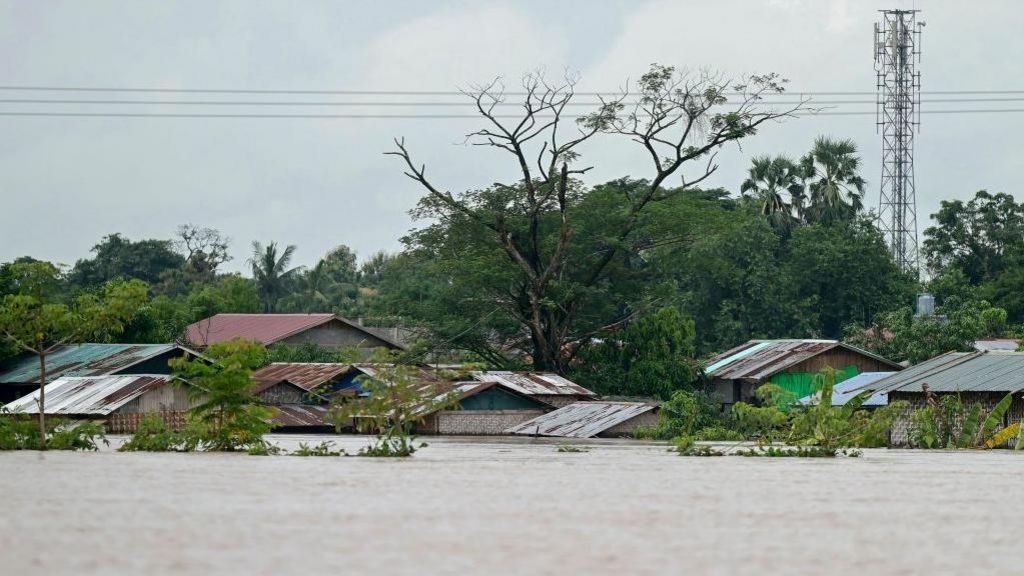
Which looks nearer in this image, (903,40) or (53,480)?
(53,480)

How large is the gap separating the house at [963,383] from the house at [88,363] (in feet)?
73.6

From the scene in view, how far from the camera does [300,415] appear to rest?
48000mm

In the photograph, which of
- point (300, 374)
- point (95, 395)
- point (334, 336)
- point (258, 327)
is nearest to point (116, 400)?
point (95, 395)

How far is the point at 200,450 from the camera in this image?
26.8 m

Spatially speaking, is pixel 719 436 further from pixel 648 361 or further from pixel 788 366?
pixel 788 366

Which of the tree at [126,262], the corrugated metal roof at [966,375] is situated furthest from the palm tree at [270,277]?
the corrugated metal roof at [966,375]

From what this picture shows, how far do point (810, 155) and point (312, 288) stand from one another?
31.0 metres

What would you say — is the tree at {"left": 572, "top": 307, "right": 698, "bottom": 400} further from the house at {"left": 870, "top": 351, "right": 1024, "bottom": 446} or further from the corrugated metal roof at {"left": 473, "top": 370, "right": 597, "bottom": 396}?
the house at {"left": 870, "top": 351, "right": 1024, "bottom": 446}

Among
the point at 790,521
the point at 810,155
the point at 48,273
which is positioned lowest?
the point at 790,521

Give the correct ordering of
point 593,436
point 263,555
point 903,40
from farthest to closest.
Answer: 1. point 903,40
2. point 593,436
3. point 263,555

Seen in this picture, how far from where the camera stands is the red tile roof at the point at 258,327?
207 ft

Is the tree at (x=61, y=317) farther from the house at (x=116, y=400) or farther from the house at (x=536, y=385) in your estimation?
the house at (x=536, y=385)

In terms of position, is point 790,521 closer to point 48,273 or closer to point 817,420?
point 817,420

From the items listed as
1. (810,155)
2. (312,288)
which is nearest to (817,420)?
(810,155)
